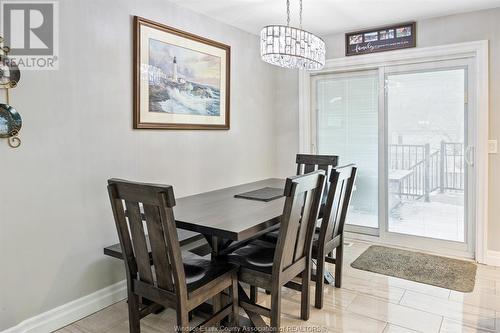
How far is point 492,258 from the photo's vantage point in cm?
338

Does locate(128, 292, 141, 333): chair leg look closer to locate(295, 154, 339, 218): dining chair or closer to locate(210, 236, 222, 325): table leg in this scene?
locate(210, 236, 222, 325): table leg

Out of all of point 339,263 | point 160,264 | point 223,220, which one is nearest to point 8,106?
point 160,264

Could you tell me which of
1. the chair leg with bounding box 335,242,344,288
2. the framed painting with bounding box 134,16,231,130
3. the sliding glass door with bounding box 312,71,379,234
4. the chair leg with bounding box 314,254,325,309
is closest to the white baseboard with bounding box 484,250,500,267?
the sliding glass door with bounding box 312,71,379,234

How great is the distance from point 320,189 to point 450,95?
2.25 meters

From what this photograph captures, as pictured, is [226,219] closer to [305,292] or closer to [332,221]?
[305,292]

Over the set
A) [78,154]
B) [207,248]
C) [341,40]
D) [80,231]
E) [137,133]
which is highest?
[341,40]

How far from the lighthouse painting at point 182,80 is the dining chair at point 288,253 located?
→ 1431 mm

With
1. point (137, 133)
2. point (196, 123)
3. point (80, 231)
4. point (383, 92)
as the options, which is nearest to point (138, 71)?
point (137, 133)

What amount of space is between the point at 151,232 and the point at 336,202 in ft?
4.50

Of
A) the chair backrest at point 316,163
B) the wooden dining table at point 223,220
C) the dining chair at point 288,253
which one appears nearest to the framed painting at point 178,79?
the wooden dining table at point 223,220

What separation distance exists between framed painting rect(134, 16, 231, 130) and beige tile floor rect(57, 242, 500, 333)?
142 cm

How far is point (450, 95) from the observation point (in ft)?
11.7

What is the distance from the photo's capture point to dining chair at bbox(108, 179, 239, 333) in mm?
1661

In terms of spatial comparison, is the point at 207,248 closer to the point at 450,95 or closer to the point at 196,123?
the point at 196,123
